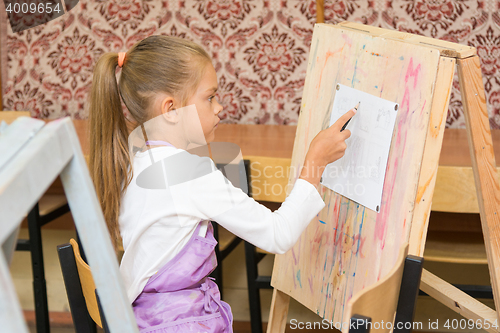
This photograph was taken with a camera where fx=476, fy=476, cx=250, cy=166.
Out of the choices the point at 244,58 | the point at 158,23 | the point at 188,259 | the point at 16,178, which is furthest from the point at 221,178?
the point at 158,23

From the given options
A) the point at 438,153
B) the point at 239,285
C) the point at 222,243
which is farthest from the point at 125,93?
the point at 239,285

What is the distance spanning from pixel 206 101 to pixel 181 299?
40 centimetres

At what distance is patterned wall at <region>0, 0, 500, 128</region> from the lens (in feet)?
6.13

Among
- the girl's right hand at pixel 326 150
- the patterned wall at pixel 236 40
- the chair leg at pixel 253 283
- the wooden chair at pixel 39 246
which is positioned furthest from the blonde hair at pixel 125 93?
the patterned wall at pixel 236 40

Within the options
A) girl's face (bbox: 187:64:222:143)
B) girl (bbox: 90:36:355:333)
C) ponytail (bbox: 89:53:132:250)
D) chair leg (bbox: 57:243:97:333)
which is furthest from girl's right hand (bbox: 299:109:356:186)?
chair leg (bbox: 57:243:97:333)

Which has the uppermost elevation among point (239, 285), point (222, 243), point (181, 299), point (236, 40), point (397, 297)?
point (236, 40)

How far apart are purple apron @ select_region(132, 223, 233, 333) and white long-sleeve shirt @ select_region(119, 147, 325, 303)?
2cm

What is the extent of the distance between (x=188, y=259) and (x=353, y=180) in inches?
14.4

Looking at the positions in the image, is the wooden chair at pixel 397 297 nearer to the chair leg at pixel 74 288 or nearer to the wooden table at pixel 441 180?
the chair leg at pixel 74 288

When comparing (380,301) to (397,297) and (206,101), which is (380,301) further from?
(206,101)

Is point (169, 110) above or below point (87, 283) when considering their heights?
above

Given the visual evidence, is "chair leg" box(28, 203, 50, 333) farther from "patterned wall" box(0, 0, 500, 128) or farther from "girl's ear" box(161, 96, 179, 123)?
"girl's ear" box(161, 96, 179, 123)

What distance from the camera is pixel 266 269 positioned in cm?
207

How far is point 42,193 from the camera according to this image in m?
0.39
